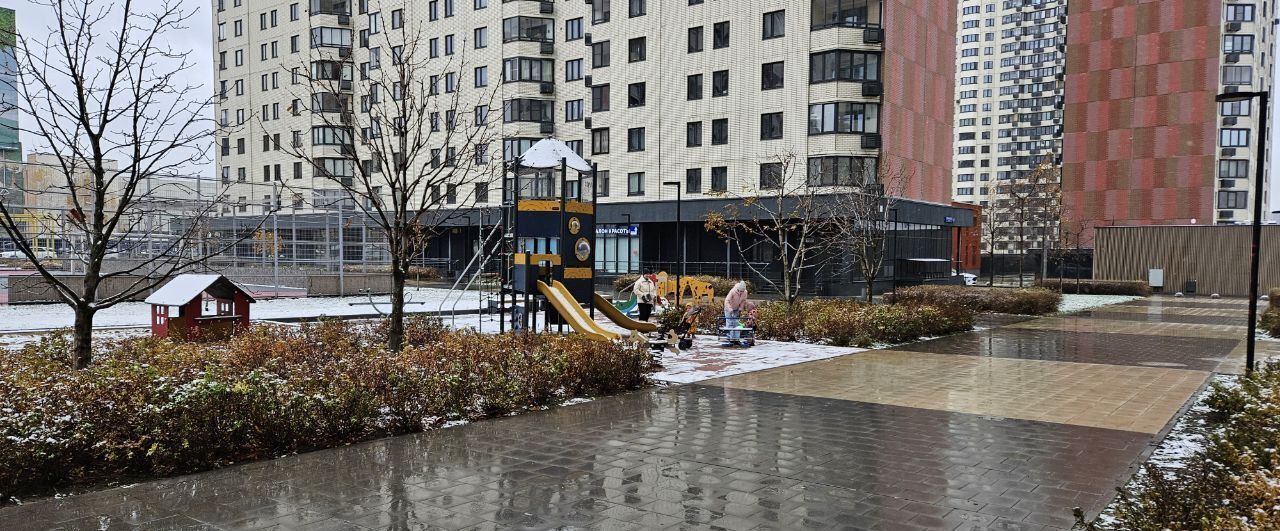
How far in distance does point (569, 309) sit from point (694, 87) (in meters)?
30.1

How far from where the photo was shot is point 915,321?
19.0 metres

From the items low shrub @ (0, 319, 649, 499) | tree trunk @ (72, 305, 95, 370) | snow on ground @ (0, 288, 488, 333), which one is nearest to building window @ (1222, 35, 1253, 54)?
snow on ground @ (0, 288, 488, 333)

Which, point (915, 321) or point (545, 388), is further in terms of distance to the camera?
point (915, 321)

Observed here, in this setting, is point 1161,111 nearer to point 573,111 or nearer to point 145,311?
point 573,111

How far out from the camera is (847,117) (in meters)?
40.4

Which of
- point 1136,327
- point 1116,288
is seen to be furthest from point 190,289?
point 1116,288

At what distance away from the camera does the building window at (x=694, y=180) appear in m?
44.8

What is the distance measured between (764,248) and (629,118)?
10.7 metres

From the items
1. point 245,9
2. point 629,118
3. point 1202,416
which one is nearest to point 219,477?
point 1202,416

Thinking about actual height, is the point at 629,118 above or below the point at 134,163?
above

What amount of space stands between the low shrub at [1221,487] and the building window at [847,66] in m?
33.9

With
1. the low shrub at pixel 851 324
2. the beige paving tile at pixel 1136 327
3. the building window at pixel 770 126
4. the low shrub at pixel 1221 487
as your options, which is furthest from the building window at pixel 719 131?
the low shrub at pixel 1221 487

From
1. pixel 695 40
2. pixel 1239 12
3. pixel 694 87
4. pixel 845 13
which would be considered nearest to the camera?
pixel 845 13

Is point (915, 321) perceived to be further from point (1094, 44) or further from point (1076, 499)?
point (1094, 44)
